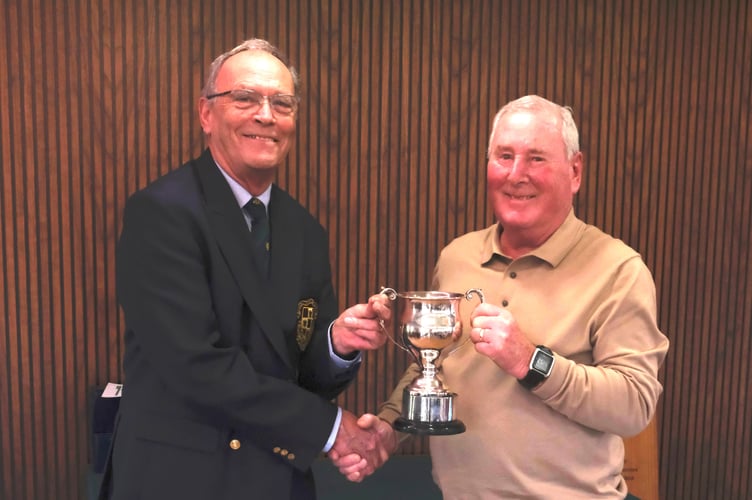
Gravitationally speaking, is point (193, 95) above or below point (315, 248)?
above

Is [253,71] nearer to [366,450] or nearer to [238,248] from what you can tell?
[238,248]

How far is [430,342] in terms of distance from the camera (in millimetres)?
1699

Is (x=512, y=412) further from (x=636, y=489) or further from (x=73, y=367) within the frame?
(x=73, y=367)

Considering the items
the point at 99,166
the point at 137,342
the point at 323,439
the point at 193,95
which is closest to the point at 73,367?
the point at 99,166

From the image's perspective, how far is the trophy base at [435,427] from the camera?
162 cm

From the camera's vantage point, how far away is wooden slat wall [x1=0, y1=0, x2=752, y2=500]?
3.02 m

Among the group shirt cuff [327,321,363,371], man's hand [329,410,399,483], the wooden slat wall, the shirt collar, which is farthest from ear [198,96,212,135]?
the wooden slat wall

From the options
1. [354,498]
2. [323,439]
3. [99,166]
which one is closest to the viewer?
[323,439]

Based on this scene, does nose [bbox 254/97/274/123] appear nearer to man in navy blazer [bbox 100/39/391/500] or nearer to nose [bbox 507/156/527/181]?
man in navy blazer [bbox 100/39/391/500]

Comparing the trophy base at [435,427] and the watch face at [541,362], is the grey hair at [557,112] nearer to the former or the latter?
the watch face at [541,362]

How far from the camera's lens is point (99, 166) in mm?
3059

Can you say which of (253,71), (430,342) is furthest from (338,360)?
(253,71)

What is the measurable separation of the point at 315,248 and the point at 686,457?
278 centimetres

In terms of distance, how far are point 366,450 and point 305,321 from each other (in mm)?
397
